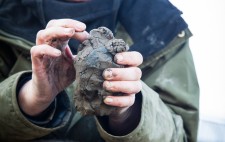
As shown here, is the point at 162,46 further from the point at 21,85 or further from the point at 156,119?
the point at 21,85

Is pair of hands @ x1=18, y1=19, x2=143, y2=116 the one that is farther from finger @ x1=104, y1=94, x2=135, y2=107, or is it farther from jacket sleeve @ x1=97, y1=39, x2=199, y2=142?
jacket sleeve @ x1=97, y1=39, x2=199, y2=142

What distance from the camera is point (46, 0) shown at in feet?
3.24

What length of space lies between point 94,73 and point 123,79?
0.05m

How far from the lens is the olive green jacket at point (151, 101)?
794mm

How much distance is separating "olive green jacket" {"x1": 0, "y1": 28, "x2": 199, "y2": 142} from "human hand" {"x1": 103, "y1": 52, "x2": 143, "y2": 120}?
0.42 ft

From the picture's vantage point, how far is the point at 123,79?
24.9 inches

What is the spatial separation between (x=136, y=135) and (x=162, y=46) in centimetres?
29

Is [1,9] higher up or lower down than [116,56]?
lower down

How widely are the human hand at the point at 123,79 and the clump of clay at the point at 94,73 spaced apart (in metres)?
0.01

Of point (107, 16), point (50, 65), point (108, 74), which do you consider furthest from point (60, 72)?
point (107, 16)

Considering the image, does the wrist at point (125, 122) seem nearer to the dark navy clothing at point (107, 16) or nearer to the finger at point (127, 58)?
the finger at point (127, 58)

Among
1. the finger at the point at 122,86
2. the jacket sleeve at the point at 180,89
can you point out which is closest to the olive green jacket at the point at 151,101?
the jacket sleeve at the point at 180,89

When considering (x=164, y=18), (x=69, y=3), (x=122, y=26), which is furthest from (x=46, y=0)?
(x=164, y=18)

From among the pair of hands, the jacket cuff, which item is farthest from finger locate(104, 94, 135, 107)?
the jacket cuff
